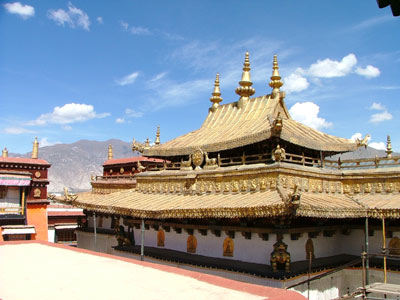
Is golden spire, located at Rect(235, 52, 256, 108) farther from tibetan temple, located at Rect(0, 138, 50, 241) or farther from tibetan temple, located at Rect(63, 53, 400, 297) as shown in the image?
tibetan temple, located at Rect(0, 138, 50, 241)

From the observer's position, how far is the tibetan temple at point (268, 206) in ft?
42.1

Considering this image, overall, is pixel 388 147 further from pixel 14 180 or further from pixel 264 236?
pixel 14 180

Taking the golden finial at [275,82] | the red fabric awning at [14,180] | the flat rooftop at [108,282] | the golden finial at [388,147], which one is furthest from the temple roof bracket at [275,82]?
the red fabric awning at [14,180]

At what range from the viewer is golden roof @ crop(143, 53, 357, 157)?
15.3 metres

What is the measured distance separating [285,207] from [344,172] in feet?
18.9

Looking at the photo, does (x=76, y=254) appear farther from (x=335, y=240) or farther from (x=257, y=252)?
(x=335, y=240)

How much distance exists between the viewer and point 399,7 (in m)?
3.94

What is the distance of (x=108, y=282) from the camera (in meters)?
8.45

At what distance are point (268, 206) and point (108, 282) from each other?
5.36 metres

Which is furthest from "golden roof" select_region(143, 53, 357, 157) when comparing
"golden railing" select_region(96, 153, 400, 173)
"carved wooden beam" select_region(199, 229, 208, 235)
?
"carved wooden beam" select_region(199, 229, 208, 235)

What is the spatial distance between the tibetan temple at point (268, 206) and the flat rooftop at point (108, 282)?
12.7ft

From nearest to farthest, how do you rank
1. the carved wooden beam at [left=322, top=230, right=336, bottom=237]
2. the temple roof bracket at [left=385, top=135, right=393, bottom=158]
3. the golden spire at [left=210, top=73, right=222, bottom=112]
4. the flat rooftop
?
the flat rooftop
the carved wooden beam at [left=322, top=230, right=336, bottom=237]
the temple roof bracket at [left=385, top=135, right=393, bottom=158]
the golden spire at [left=210, top=73, right=222, bottom=112]

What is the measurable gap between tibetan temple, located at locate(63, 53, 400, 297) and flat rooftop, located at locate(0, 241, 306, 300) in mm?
3857

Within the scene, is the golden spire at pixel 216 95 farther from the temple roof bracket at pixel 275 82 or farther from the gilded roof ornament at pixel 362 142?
the gilded roof ornament at pixel 362 142
